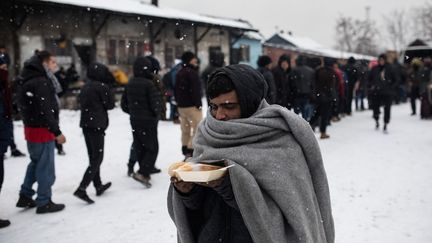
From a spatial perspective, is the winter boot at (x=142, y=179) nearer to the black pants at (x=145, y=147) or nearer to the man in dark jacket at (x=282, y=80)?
the black pants at (x=145, y=147)

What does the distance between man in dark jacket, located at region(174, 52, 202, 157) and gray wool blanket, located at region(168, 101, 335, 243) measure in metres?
5.82

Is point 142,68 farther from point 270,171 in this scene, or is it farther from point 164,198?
point 270,171

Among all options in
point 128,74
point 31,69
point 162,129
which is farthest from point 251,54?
point 31,69

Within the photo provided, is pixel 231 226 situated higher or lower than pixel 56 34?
lower

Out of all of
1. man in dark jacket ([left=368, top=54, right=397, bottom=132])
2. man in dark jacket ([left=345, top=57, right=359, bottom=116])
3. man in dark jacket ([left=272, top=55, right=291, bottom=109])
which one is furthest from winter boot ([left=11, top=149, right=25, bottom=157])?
man in dark jacket ([left=345, top=57, right=359, bottom=116])

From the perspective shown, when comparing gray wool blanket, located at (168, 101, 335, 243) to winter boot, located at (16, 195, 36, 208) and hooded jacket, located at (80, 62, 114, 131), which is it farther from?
winter boot, located at (16, 195, 36, 208)

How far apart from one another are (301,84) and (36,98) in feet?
23.2

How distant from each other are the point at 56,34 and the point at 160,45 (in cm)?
600

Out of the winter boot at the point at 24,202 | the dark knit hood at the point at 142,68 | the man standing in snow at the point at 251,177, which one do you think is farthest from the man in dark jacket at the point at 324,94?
the man standing in snow at the point at 251,177

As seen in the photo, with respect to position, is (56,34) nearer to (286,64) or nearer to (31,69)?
(286,64)

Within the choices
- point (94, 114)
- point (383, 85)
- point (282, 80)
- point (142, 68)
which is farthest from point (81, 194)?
point (383, 85)

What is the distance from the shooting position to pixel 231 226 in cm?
175

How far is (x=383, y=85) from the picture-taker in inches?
401

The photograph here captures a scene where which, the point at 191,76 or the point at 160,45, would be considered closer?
the point at 191,76
